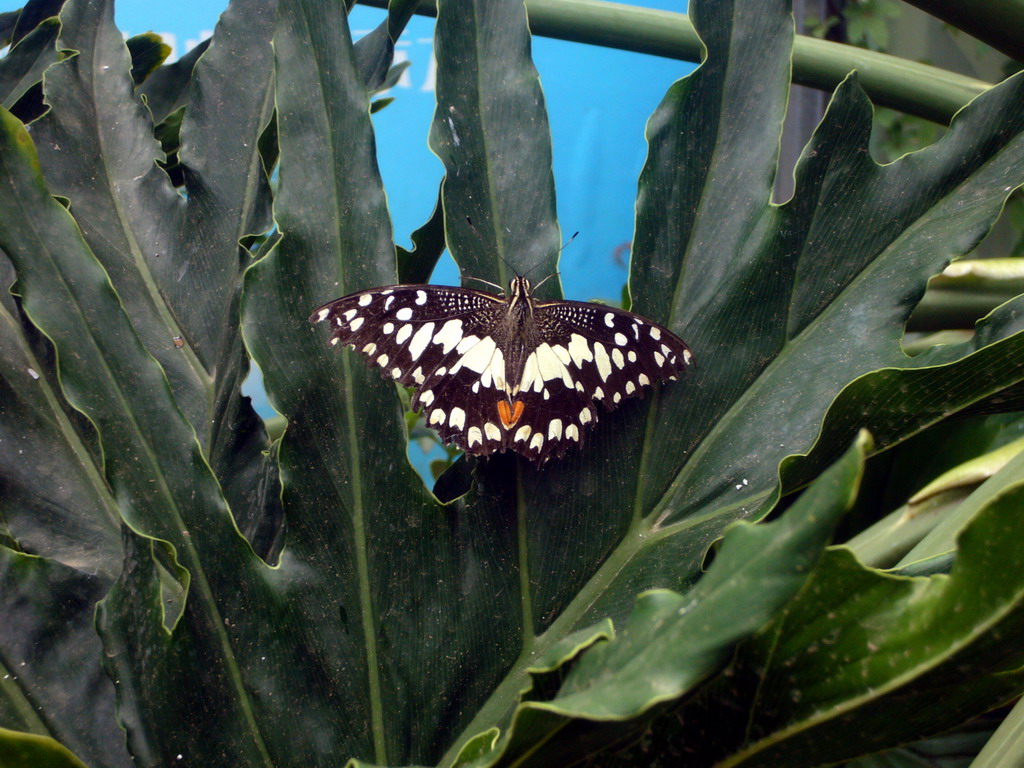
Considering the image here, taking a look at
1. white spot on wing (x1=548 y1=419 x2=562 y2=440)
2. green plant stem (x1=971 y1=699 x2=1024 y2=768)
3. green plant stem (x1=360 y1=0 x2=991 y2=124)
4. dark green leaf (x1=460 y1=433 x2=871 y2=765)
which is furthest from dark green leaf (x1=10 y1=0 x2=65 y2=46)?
green plant stem (x1=971 y1=699 x2=1024 y2=768)

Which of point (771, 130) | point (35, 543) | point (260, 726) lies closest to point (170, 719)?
point (260, 726)

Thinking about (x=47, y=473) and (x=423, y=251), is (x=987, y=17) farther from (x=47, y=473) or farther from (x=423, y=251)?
(x=47, y=473)

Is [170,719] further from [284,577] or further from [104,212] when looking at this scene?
[104,212]

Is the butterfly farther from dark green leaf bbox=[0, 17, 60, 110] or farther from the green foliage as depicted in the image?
dark green leaf bbox=[0, 17, 60, 110]

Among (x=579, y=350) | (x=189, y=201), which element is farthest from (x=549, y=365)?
(x=189, y=201)

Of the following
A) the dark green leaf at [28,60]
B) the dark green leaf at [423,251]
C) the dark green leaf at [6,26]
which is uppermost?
the dark green leaf at [6,26]

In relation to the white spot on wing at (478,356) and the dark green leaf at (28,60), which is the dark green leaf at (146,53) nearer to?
the dark green leaf at (28,60)

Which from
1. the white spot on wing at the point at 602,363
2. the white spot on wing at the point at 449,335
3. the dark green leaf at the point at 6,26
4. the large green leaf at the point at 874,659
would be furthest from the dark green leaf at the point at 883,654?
the dark green leaf at the point at 6,26
